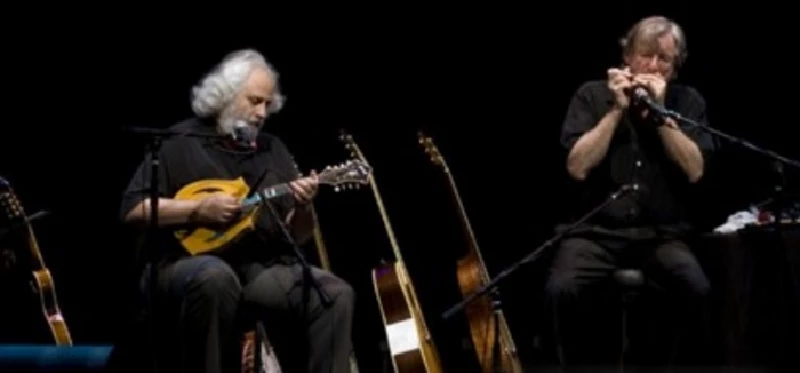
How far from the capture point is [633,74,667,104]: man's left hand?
4035 millimetres

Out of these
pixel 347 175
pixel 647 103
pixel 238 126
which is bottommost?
pixel 347 175

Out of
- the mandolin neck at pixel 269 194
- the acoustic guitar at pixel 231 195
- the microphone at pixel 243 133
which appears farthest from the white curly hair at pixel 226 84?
the mandolin neck at pixel 269 194

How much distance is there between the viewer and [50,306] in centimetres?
487

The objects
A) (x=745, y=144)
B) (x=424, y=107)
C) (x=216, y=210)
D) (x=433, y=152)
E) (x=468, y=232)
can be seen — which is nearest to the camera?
(x=745, y=144)

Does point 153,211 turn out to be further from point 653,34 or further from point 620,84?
point 653,34

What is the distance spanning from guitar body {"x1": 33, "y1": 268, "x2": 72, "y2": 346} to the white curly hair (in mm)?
1011

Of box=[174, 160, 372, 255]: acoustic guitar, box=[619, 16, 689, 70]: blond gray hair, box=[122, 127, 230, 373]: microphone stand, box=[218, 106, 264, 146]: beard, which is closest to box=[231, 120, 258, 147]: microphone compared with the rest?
box=[218, 106, 264, 146]: beard

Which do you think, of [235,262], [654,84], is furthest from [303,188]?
[654,84]

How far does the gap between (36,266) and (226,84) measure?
122cm

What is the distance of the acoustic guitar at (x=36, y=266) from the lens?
4.84m

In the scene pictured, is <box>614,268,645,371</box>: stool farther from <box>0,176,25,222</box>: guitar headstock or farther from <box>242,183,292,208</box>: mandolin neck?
<box>0,176,25,222</box>: guitar headstock

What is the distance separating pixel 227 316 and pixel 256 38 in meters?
1.90

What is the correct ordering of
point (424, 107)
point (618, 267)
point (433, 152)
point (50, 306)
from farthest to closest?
point (424, 107), point (50, 306), point (433, 152), point (618, 267)

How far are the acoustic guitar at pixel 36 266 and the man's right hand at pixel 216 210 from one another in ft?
3.67
